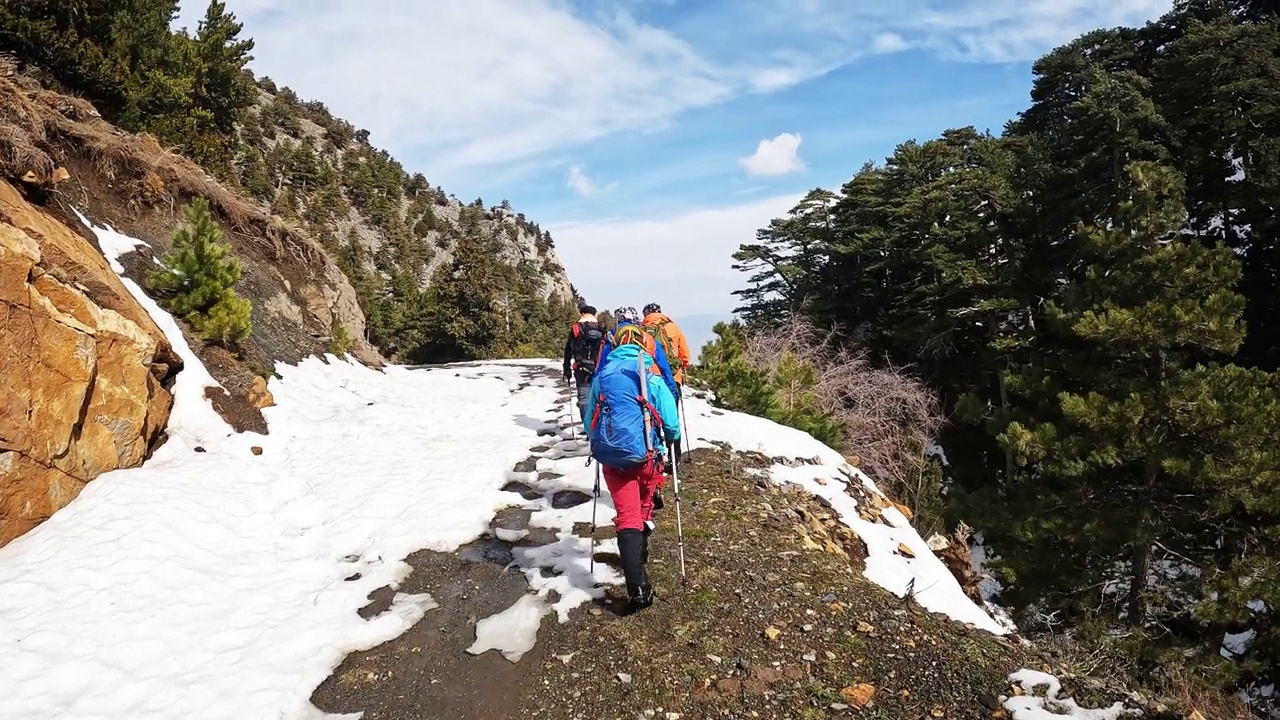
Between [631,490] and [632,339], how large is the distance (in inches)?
44.9

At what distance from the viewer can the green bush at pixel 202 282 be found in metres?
8.84

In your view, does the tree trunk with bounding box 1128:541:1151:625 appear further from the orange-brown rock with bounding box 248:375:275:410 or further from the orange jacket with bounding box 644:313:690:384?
the orange-brown rock with bounding box 248:375:275:410

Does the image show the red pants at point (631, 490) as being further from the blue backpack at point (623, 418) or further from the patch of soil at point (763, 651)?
the patch of soil at point (763, 651)

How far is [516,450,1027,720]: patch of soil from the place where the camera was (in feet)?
11.5

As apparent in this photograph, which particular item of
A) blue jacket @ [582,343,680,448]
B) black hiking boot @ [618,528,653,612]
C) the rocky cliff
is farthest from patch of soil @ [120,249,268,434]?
the rocky cliff

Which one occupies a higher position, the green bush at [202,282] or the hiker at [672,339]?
the green bush at [202,282]

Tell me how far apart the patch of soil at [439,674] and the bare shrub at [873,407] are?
12.9 meters

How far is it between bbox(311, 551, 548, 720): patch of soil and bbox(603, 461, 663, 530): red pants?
103 centimetres

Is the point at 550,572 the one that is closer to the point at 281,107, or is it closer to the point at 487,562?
the point at 487,562

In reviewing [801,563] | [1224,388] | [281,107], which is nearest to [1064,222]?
[1224,388]

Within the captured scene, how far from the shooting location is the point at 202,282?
8992 millimetres

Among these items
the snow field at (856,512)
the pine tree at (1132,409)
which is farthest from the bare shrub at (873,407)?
the snow field at (856,512)

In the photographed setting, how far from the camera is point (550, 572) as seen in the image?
536 centimetres

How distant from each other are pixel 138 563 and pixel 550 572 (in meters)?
3.35
